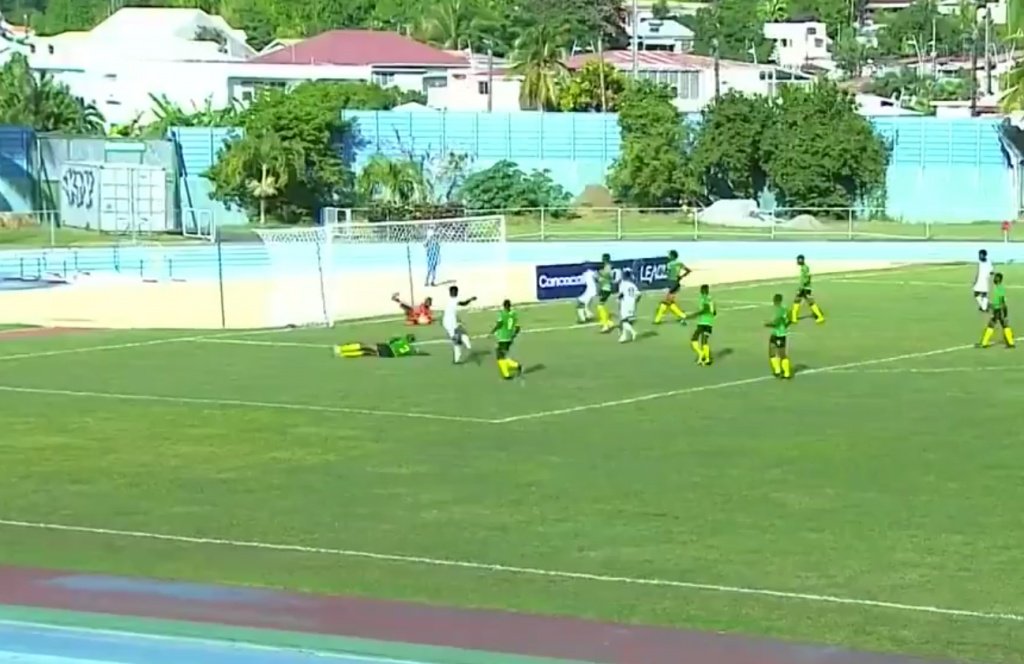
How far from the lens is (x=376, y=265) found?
171ft

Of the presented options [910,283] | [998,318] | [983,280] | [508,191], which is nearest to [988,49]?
[508,191]

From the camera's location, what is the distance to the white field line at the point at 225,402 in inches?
1028

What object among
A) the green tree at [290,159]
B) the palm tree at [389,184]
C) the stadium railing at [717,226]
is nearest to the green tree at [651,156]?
the stadium railing at [717,226]

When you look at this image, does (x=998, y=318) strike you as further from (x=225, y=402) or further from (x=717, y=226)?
(x=717, y=226)

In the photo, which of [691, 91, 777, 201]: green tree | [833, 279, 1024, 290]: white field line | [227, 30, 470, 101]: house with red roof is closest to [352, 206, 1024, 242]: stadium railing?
[691, 91, 777, 201]: green tree

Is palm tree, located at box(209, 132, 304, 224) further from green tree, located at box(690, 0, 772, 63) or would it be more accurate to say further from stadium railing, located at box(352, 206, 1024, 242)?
green tree, located at box(690, 0, 772, 63)

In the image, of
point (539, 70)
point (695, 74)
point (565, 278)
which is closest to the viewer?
point (565, 278)

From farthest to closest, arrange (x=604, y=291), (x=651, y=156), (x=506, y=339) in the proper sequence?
1. (x=651, y=156)
2. (x=604, y=291)
3. (x=506, y=339)

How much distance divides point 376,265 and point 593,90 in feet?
131

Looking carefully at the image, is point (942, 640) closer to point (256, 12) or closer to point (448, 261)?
Result: point (448, 261)

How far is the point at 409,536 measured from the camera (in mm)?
17734

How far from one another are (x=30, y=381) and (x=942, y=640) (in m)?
20.4

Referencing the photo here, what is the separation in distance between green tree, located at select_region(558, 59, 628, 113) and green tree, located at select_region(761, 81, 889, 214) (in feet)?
55.2

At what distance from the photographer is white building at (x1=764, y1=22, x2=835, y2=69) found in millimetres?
171650
